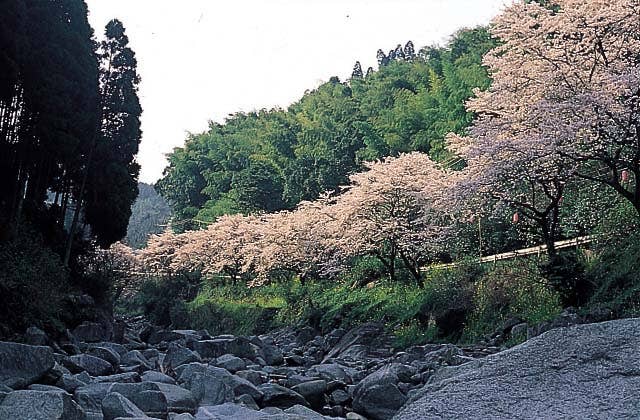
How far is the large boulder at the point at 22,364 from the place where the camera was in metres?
4.66

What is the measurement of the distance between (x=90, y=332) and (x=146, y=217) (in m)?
58.3

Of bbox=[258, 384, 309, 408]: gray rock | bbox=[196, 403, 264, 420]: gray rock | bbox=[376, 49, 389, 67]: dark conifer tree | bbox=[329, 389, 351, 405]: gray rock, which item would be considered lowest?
bbox=[329, 389, 351, 405]: gray rock

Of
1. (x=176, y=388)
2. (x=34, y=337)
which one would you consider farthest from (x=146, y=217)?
(x=176, y=388)

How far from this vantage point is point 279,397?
19.6 feet

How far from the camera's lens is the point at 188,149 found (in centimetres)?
6009

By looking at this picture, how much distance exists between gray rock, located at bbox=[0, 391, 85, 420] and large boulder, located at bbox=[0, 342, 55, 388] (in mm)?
1619

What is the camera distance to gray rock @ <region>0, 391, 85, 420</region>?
9.84 feet

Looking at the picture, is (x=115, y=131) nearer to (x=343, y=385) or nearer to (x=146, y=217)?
(x=343, y=385)

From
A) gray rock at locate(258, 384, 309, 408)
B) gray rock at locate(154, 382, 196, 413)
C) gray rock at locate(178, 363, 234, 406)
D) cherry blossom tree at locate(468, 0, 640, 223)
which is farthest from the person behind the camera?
cherry blossom tree at locate(468, 0, 640, 223)

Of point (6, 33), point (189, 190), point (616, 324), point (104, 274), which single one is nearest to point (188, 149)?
point (189, 190)

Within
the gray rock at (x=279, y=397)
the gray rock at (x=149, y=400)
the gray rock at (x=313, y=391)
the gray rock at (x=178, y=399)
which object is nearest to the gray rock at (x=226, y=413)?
the gray rock at (x=149, y=400)

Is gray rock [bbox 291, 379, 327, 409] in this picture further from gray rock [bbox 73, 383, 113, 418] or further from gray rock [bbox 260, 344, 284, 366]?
gray rock [bbox 260, 344, 284, 366]

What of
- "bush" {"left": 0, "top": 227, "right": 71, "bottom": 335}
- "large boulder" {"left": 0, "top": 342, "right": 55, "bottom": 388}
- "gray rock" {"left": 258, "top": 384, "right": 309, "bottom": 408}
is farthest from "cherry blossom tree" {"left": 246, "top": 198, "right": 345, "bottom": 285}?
"large boulder" {"left": 0, "top": 342, "right": 55, "bottom": 388}

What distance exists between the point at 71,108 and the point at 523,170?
984 centimetres
